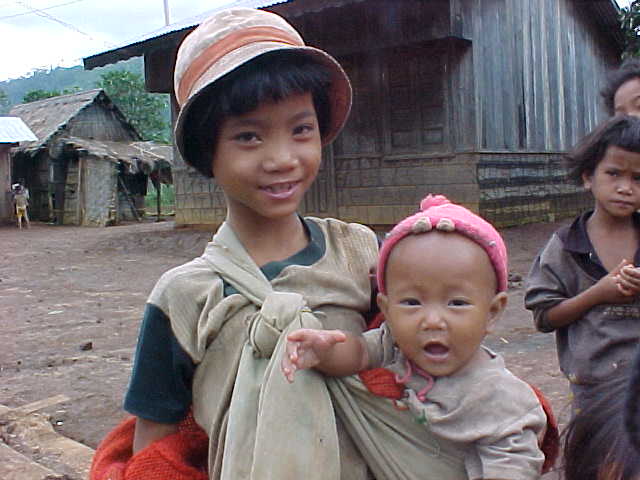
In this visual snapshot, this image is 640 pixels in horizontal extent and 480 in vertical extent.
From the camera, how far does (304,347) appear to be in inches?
46.6

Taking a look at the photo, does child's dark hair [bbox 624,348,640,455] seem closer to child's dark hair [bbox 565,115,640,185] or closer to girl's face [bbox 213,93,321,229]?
girl's face [bbox 213,93,321,229]

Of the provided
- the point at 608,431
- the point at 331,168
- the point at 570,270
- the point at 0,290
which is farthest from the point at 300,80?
the point at 331,168

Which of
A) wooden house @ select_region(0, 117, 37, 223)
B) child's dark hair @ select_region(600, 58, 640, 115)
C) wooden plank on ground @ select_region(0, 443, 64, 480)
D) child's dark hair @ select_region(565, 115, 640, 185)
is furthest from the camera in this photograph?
wooden house @ select_region(0, 117, 37, 223)

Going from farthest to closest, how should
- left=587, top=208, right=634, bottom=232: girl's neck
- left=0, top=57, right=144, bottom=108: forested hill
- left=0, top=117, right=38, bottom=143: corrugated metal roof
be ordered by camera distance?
left=0, top=57, right=144, bottom=108: forested hill → left=0, top=117, right=38, bottom=143: corrugated metal roof → left=587, top=208, right=634, bottom=232: girl's neck

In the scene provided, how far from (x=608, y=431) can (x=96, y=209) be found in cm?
2181

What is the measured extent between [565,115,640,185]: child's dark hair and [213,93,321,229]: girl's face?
1.24 metres

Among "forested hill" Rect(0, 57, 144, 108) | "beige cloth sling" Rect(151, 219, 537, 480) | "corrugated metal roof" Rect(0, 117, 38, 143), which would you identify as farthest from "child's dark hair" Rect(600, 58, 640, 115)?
"forested hill" Rect(0, 57, 144, 108)

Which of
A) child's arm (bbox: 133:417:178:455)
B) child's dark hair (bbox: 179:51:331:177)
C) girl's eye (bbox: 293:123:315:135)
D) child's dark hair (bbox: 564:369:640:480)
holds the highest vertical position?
child's dark hair (bbox: 179:51:331:177)

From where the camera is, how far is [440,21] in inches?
370

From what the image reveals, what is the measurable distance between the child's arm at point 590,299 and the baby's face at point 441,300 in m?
Result: 1.00

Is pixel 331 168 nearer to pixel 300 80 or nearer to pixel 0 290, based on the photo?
pixel 0 290

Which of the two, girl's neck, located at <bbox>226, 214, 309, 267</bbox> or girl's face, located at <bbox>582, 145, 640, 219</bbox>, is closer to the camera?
girl's neck, located at <bbox>226, 214, 309, 267</bbox>

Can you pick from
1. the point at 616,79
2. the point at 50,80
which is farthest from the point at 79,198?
the point at 50,80

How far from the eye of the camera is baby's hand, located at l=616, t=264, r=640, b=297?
2.05m
